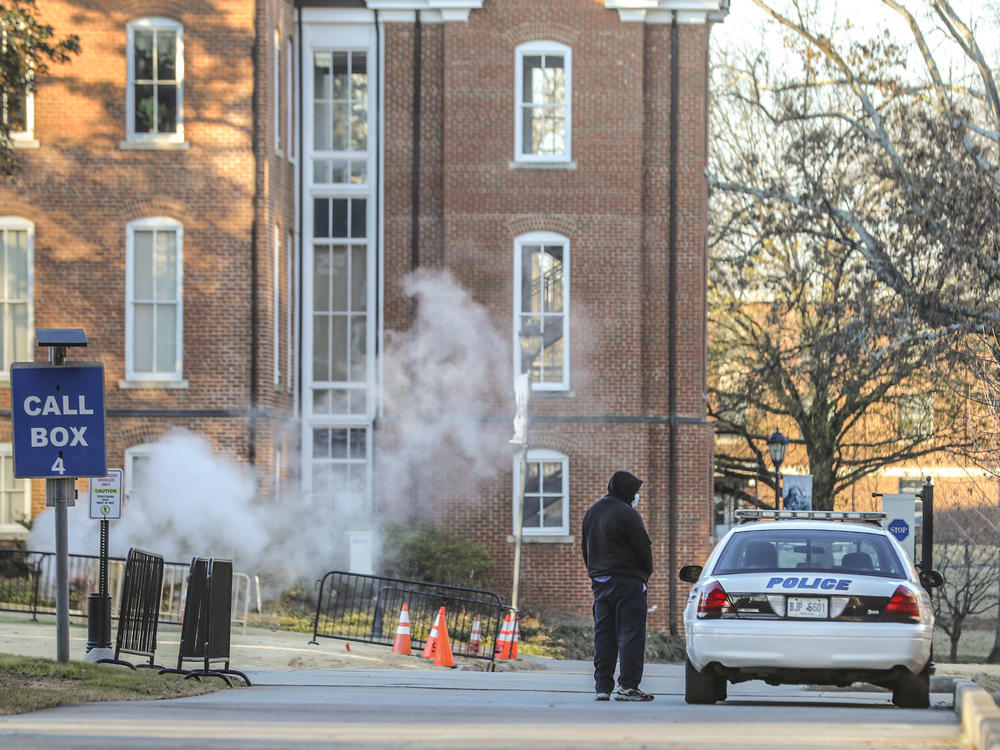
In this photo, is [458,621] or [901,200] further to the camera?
[901,200]

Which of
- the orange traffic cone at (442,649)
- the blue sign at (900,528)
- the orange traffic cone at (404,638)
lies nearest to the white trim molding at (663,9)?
the blue sign at (900,528)

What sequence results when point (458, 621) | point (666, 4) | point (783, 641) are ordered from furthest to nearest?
point (666, 4) < point (458, 621) < point (783, 641)

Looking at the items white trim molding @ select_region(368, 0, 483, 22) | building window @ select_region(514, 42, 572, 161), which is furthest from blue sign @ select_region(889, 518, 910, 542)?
white trim molding @ select_region(368, 0, 483, 22)

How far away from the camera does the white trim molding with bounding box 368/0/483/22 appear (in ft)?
104

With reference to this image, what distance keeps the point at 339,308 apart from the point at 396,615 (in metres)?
7.31

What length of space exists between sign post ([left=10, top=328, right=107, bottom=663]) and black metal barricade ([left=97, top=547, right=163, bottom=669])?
0.77 meters

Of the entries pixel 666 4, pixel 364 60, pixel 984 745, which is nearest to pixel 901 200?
pixel 666 4

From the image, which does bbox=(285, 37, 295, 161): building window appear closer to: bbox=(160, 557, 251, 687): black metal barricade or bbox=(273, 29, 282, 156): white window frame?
bbox=(273, 29, 282, 156): white window frame

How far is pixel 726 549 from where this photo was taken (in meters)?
13.1

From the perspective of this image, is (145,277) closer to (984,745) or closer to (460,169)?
(460,169)

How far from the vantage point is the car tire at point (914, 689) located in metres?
12.6

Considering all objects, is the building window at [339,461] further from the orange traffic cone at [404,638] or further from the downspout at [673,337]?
the orange traffic cone at [404,638]

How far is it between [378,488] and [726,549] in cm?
1917

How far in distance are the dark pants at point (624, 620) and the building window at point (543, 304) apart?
1835 centimetres
